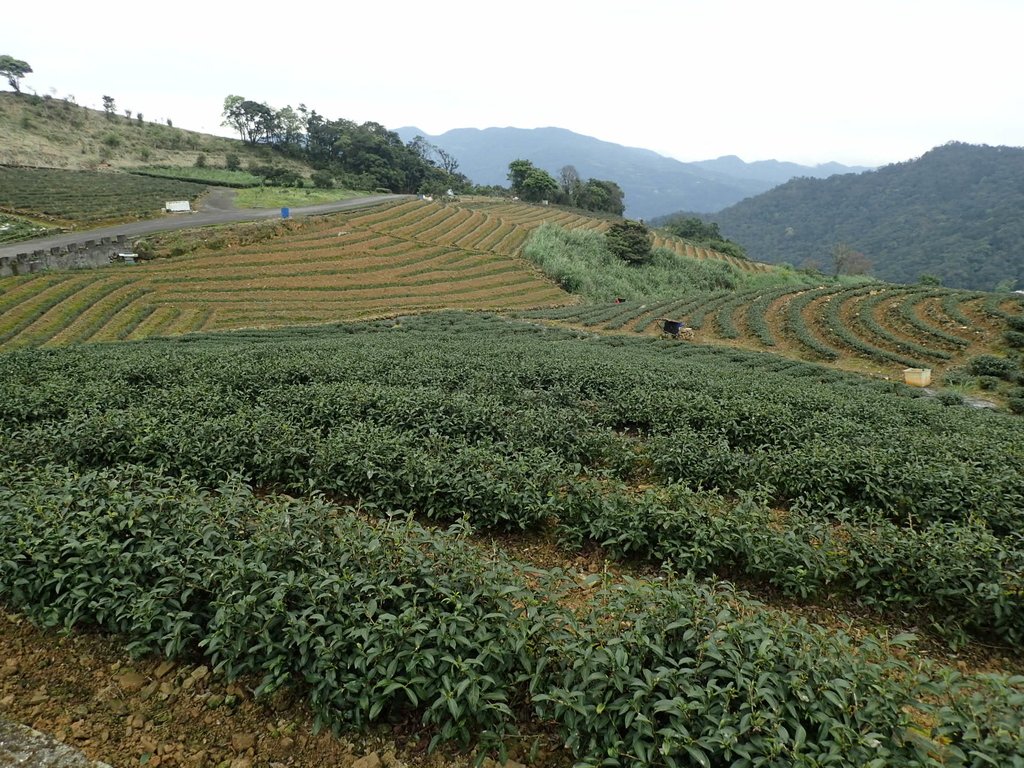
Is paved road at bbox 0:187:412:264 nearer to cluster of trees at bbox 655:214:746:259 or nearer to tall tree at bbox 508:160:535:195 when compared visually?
tall tree at bbox 508:160:535:195

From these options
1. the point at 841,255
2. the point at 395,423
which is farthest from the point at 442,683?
the point at 841,255

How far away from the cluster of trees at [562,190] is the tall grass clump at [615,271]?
37657 millimetres

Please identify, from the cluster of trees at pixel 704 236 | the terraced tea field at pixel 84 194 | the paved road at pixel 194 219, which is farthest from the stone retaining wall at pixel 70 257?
the cluster of trees at pixel 704 236

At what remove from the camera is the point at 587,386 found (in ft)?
40.4

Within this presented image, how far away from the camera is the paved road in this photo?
1598 inches

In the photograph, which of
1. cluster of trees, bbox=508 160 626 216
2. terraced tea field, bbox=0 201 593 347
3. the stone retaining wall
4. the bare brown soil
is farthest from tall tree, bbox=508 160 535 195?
the bare brown soil

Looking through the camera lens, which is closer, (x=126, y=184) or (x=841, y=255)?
(x=126, y=184)

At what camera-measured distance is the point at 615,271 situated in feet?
181

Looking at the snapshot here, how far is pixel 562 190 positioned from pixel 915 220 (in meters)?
112

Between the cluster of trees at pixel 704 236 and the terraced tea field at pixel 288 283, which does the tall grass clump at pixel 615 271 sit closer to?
the terraced tea field at pixel 288 283

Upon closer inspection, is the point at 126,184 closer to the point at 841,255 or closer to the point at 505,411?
the point at 505,411

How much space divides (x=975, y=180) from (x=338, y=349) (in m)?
223

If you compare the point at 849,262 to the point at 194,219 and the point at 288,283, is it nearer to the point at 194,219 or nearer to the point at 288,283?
the point at 288,283

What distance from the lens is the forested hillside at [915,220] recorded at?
114000 millimetres
